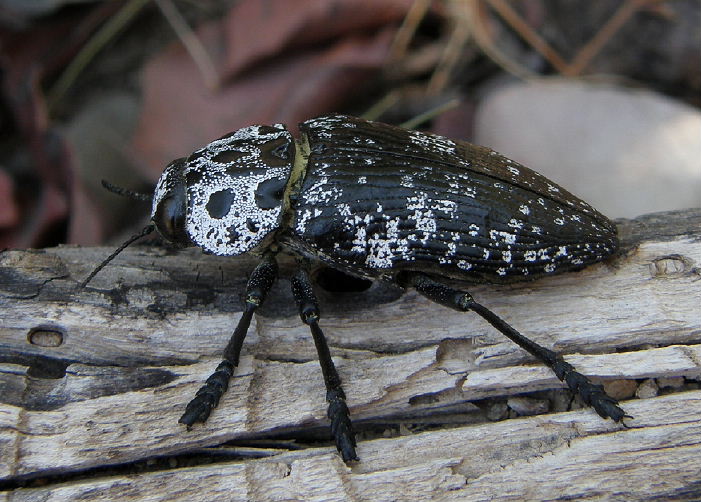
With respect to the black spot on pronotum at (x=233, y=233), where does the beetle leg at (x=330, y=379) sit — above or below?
below

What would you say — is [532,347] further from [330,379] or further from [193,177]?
[193,177]

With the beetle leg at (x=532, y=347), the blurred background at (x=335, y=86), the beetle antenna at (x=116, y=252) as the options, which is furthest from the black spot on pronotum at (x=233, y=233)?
the blurred background at (x=335, y=86)

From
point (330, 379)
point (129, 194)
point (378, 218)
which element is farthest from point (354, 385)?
point (129, 194)

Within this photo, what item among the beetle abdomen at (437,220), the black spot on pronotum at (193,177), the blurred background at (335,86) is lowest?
the beetle abdomen at (437,220)

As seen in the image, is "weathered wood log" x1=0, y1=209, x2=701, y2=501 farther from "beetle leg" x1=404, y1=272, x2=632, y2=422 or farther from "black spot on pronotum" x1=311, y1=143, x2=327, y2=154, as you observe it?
"black spot on pronotum" x1=311, y1=143, x2=327, y2=154

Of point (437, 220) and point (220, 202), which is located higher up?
point (220, 202)

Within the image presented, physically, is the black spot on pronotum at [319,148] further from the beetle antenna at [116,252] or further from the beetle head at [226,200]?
the beetle antenna at [116,252]

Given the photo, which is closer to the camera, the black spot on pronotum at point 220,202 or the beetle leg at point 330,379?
the beetle leg at point 330,379
